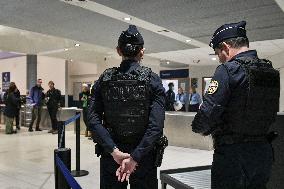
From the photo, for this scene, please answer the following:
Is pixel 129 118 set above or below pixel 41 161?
above

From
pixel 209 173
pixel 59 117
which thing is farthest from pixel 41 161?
pixel 59 117

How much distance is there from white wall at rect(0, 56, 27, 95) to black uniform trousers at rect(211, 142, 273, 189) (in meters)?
17.8

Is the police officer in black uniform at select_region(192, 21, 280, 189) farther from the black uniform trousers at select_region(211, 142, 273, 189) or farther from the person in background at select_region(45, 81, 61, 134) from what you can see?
the person in background at select_region(45, 81, 61, 134)

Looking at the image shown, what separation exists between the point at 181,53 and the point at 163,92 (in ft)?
37.4

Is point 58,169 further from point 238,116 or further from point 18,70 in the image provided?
point 18,70

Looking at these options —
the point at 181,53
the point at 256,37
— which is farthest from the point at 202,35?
the point at 181,53

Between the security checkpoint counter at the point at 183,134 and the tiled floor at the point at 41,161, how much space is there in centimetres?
19

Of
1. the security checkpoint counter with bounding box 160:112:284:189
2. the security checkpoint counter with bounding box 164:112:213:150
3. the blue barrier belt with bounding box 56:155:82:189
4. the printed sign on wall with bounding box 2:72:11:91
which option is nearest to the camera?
the blue barrier belt with bounding box 56:155:82:189

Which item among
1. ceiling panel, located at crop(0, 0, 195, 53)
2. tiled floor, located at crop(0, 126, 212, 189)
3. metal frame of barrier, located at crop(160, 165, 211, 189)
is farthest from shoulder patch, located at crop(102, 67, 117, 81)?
ceiling panel, located at crop(0, 0, 195, 53)

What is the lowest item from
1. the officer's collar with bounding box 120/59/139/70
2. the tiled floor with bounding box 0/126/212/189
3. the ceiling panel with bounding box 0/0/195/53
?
the tiled floor with bounding box 0/126/212/189

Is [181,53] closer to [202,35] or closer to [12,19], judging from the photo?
[202,35]

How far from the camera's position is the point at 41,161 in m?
5.48

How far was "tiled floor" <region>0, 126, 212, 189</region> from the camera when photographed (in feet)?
13.8

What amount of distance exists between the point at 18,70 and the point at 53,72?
6.59 ft
